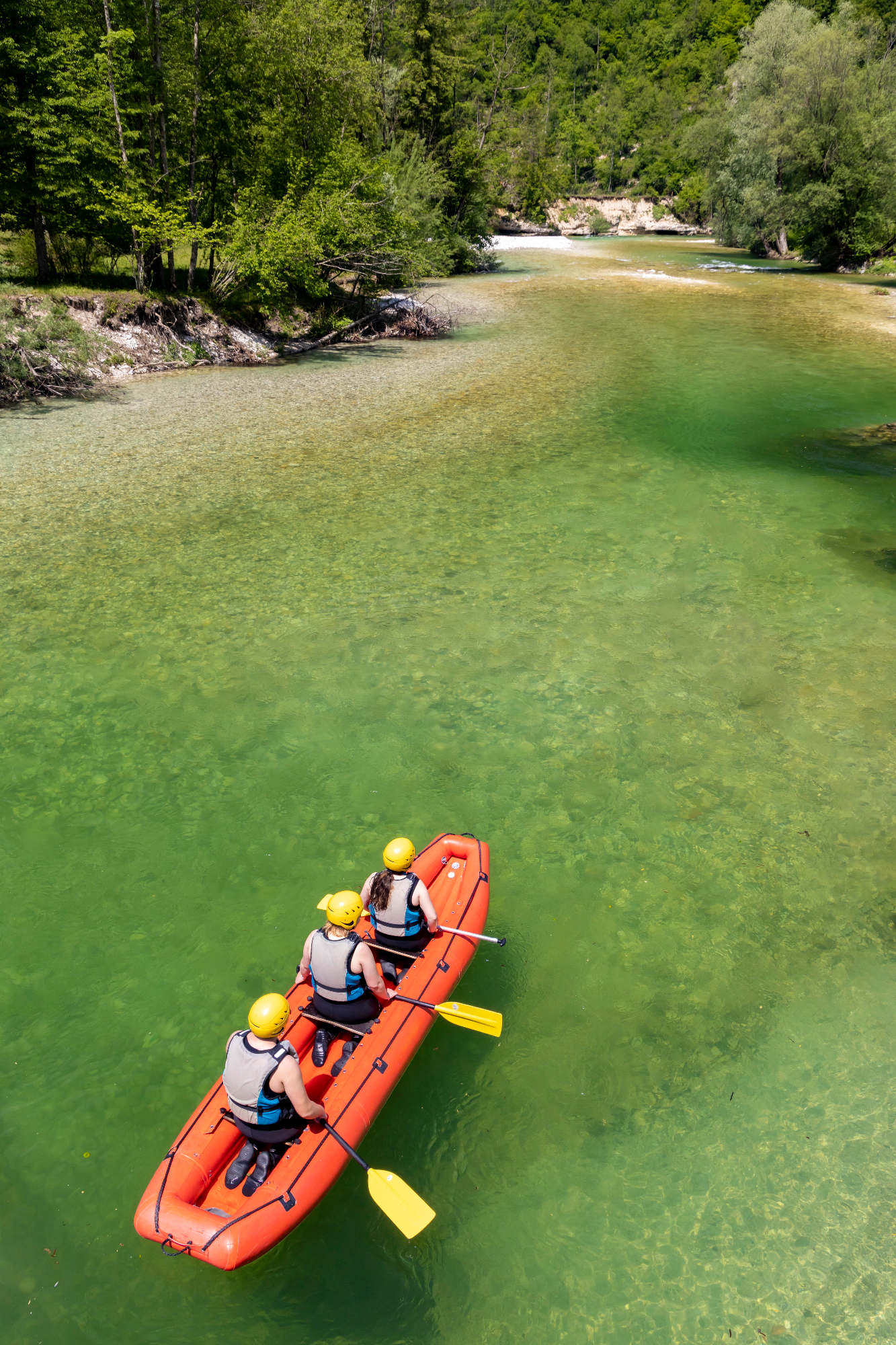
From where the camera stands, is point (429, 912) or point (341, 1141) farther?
point (429, 912)

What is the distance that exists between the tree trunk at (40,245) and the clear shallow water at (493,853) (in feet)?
27.7

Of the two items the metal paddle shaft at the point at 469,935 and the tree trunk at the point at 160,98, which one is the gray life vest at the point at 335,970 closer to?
the metal paddle shaft at the point at 469,935

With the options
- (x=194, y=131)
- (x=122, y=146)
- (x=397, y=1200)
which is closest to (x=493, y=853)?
(x=397, y=1200)

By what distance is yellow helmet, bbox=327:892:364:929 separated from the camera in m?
4.48

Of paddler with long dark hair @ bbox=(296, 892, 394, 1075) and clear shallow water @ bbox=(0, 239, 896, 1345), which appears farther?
paddler with long dark hair @ bbox=(296, 892, 394, 1075)

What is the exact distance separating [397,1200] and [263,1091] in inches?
34.1

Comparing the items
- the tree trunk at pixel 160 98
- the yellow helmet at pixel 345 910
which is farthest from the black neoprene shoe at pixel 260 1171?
the tree trunk at pixel 160 98

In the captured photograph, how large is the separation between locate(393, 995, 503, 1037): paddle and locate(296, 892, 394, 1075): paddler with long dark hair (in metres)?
0.21

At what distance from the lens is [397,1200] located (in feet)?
12.6

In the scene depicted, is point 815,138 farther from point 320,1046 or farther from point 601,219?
point 320,1046

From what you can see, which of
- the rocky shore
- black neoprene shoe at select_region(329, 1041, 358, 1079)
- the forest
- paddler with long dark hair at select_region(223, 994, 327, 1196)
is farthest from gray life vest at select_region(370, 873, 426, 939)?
the rocky shore

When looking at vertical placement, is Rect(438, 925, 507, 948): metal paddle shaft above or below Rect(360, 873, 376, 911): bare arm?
below

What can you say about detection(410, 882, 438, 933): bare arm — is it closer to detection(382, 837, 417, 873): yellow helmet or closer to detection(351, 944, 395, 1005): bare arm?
detection(382, 837, 417, 873): yellow helmet

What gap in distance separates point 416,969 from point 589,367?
65.1ft
